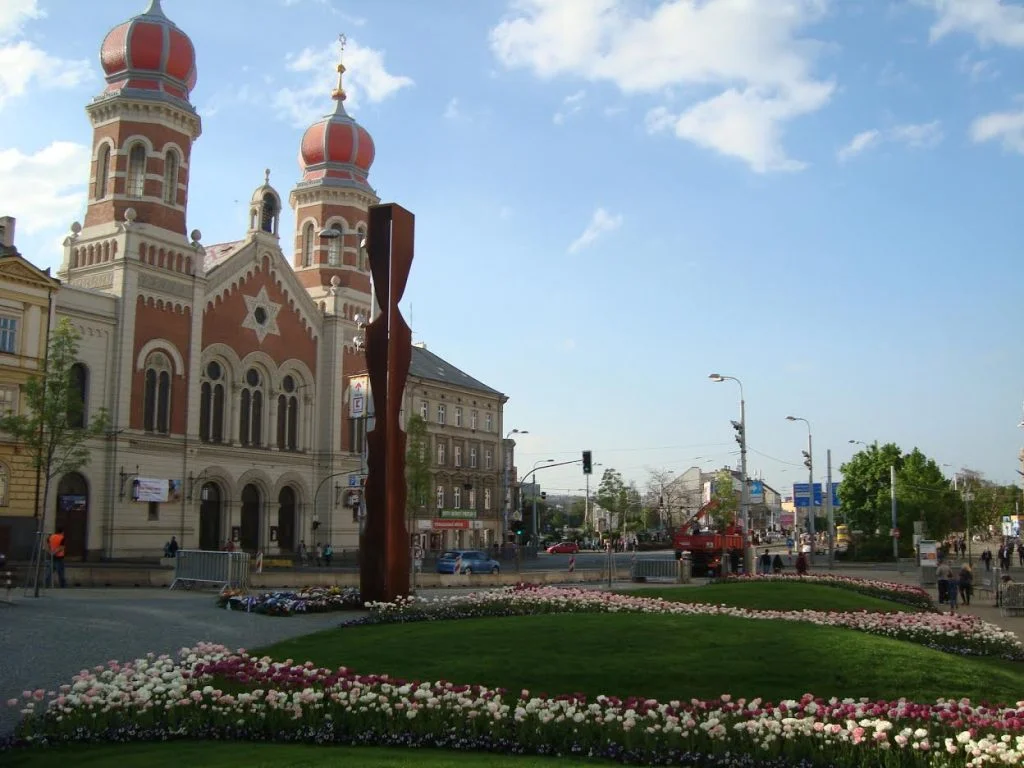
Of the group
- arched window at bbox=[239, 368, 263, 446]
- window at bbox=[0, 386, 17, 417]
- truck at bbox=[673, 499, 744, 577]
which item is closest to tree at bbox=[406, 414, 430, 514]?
arched window at bbox=[239, 368, 263, 446]

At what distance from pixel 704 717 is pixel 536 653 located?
362 cm

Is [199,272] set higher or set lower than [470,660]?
higher

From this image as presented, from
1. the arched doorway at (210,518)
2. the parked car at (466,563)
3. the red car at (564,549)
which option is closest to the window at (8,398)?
the arched doorway at (210,518)

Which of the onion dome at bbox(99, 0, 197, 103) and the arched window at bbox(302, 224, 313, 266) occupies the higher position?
the onion dome at bbox(99, 0, 197, 103)

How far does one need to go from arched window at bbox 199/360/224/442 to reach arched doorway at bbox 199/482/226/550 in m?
2.75

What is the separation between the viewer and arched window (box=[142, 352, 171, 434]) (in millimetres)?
50000

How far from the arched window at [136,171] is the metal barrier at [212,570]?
27706mm

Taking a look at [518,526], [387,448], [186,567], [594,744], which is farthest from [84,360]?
[594,744]

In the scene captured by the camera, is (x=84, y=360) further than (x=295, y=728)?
Yes

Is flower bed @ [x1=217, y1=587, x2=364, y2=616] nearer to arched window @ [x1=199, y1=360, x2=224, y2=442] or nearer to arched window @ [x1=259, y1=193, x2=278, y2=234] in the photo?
arched window @ [x1=199, y1=360, x2=224, y2=442]

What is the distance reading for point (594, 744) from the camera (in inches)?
366

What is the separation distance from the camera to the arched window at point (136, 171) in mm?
51875

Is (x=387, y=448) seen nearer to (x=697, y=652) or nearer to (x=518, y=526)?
(x=697, y=652)

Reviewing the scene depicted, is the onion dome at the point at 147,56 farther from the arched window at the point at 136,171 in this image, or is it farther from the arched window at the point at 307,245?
the arched window at the point at 307,245
